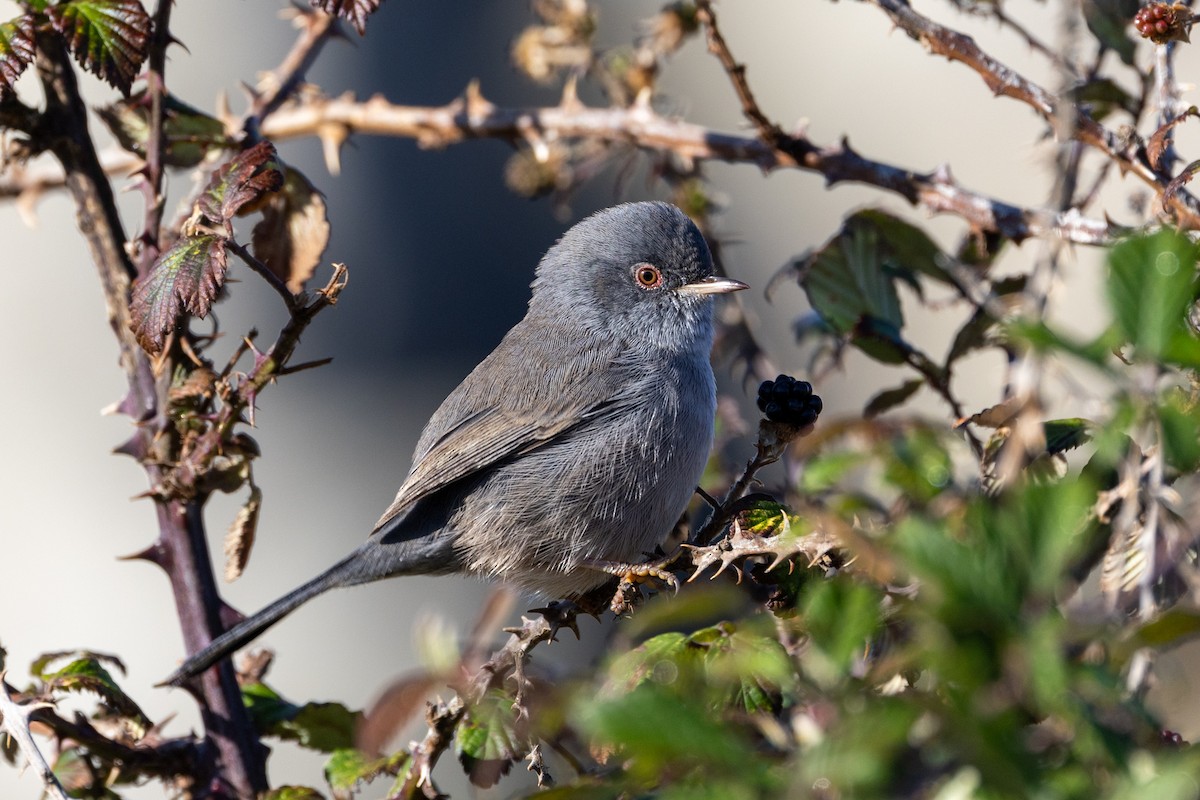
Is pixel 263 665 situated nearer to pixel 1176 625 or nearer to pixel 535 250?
pixel 1176 625

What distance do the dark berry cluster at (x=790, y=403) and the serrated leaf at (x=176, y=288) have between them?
3.17 ft

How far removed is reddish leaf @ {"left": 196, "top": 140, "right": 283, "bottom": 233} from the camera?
199 cm

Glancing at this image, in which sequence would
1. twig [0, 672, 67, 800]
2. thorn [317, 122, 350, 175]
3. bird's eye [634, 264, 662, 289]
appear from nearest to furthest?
twig [0, 672, 67, 800]
thorn [317, 122, 350, 175]
bird's eye [634, 264, 662, 289]

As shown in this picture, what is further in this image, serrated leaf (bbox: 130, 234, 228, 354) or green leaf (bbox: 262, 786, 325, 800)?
green leaf (bbox: 262, 786, 325, 800)

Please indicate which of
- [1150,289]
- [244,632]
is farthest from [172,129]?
[1150,289]

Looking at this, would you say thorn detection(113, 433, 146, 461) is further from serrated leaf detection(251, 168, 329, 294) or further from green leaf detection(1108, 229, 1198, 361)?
green leaf detection(1108, 229, 1198, 361)

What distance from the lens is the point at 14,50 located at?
2.09 m

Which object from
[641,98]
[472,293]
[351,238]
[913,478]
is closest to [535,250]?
[472,293]

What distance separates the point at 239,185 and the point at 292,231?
53cm

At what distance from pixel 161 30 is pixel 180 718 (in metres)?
3.38

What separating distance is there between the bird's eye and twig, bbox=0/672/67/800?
7.01 feet

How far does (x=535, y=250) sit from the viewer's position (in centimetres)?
533

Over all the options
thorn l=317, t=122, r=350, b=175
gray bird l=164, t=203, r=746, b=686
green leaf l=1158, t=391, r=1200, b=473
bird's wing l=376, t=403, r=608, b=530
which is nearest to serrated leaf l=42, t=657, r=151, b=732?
gray bird l=164, t=203, r=746, b=686

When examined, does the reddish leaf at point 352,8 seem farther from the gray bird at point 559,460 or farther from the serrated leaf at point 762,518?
the gray bird at point 559,460
